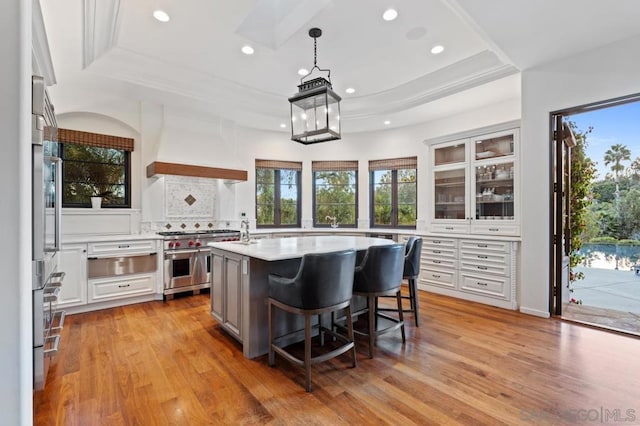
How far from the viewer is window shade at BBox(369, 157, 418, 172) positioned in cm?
572

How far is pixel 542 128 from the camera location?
3623 millimetres

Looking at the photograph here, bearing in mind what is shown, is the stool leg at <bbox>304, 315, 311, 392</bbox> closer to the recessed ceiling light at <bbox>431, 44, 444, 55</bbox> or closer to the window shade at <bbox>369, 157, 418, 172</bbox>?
the recessed ceiling light at <bbox>431, 44, 444, 55</bbox>

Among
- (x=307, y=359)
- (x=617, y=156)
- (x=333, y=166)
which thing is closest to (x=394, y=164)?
(x=333, y=166)

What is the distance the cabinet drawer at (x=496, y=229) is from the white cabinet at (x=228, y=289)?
3444 mm

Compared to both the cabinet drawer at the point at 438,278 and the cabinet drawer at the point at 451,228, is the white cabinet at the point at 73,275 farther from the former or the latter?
the cabinet drawer at the point at 451,228

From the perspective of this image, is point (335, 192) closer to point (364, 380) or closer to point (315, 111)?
point (315, 111)

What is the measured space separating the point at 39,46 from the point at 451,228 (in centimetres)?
526

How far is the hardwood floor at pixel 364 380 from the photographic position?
1.91m

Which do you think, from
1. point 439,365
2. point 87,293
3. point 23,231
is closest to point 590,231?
point 439,365

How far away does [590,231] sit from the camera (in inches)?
159

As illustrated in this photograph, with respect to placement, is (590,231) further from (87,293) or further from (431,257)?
(87,293)

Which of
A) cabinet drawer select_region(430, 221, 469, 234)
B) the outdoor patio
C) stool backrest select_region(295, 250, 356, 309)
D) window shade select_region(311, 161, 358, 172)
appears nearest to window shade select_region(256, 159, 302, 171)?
window shade select_region(311, 161, 358, 172)

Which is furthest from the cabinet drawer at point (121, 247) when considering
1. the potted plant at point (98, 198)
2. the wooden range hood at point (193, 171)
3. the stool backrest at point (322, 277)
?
the stool backrest at point (322, 277)

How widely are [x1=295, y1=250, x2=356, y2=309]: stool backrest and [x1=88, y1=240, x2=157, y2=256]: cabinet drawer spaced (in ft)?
9.74
